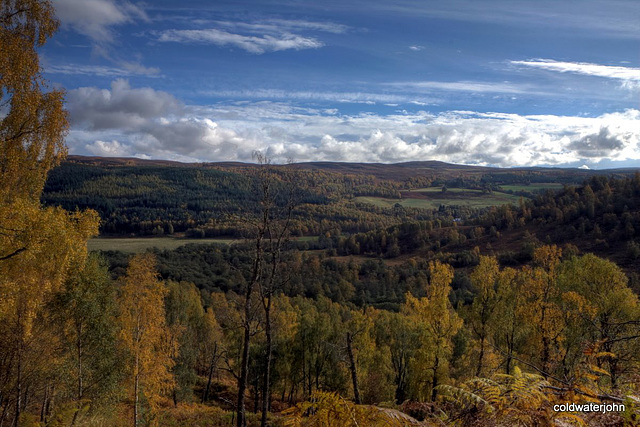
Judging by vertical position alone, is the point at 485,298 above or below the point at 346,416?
below

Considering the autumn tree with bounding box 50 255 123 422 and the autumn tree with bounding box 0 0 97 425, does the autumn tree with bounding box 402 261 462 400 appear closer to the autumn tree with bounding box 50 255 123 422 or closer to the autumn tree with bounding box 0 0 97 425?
the autumn tree with bounding box 50 255 123 422

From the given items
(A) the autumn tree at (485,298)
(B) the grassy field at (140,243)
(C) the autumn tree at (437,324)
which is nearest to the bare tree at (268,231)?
(C) the autumn tree at (437,324)

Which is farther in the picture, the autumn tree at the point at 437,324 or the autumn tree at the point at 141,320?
the autumn tree at the point at 437,324

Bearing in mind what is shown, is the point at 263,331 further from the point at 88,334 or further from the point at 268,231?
the point at 268,231

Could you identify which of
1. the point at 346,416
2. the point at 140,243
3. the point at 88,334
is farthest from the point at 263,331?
the point at 140,243

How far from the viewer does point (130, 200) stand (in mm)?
166375

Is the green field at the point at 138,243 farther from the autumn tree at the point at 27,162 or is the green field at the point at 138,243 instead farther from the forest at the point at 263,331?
Result: the autumn tree at the point at 27,162


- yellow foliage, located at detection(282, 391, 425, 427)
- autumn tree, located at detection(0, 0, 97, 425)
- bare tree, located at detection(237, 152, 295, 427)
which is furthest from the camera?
bare tree, located at detection(237, 152, 295, 427)

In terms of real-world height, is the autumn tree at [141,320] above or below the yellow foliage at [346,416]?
below

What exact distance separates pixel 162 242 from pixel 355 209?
103 meters

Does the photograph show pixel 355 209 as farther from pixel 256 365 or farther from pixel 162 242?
pixel 256 365

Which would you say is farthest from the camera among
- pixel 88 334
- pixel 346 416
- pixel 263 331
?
pixel 263 331


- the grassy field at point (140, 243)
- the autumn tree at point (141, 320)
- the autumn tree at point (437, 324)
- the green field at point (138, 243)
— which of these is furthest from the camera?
the green field at point (138, 243)

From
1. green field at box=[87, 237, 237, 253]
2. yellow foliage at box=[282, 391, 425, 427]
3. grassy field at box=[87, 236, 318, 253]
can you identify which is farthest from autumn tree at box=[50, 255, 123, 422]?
green field at box=[87, 237, 237, 253]
